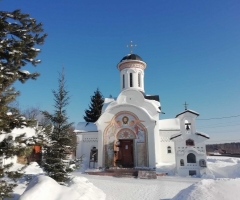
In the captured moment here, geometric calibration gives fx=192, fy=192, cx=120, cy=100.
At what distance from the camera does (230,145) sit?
176 feet

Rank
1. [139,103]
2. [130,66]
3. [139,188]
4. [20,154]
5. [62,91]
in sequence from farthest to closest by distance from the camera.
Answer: [130,66] → [139,103] → [139,188] → [62,91] → [20,154]

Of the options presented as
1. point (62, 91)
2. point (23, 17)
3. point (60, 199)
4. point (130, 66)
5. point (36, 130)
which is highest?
point (130, 66)

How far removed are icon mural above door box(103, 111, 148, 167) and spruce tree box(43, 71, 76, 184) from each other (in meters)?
7.72

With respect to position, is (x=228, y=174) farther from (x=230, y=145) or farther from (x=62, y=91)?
(x=230, y=145)

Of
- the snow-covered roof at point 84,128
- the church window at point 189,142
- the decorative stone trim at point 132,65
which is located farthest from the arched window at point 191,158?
the decorative stone trim at point 132,65

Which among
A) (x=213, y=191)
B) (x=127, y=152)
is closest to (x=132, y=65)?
(x=127, y=152)

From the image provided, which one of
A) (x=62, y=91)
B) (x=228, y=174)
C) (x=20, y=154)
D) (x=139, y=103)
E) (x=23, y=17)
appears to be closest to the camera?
(x=20, y=154)

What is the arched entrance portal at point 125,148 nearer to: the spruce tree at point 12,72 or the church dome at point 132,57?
the church dome at point 132,57

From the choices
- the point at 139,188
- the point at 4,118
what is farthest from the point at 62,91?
the point at 139,188

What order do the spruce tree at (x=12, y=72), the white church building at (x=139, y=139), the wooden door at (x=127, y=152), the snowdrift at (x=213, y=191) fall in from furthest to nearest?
the wooden door at (x=127, y=152) < the white church building at (x=139, y=139) < the snowdrift at (x=213, y=191) < the spruce tree at (x=12, y=72)

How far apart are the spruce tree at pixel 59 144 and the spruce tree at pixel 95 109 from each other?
68.3 ft

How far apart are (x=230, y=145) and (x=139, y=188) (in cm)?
5439

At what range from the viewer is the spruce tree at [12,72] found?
3875mm

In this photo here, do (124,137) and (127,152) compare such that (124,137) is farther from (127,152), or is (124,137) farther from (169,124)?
→ (169,124)
